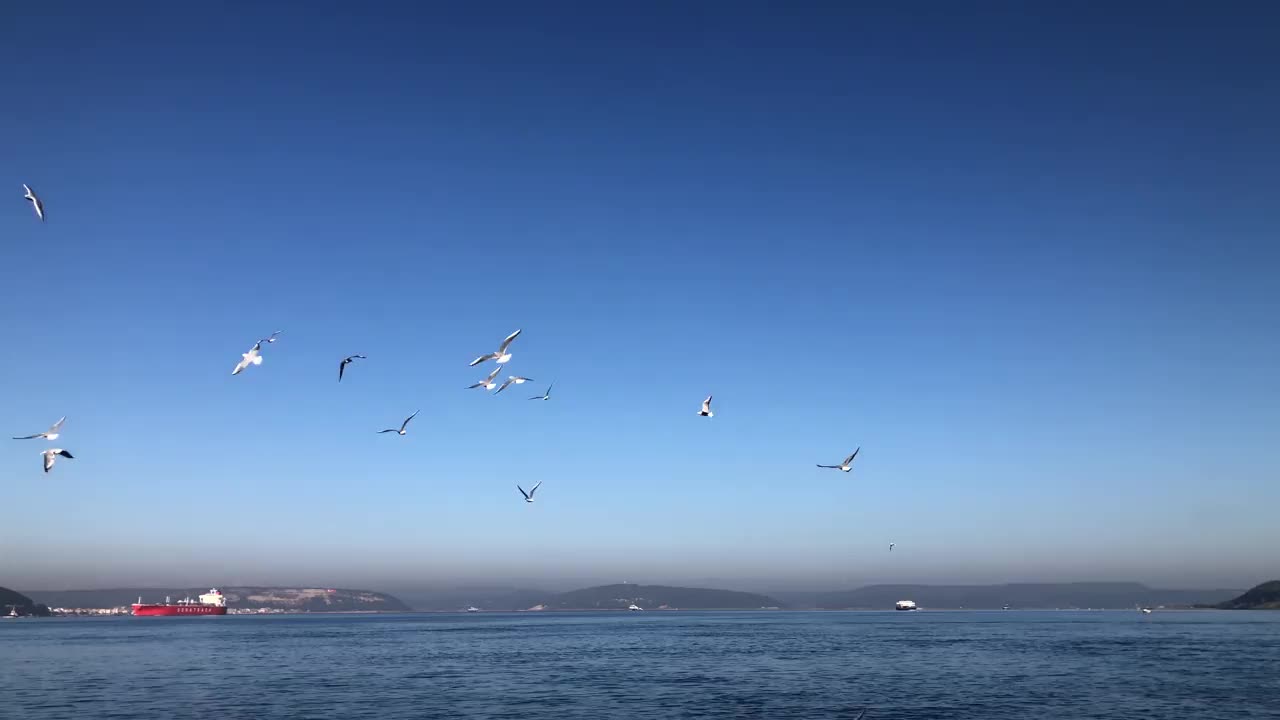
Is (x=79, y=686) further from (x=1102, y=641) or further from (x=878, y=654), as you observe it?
(x=1102, y=641)

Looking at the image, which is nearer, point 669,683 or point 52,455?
point 52,455

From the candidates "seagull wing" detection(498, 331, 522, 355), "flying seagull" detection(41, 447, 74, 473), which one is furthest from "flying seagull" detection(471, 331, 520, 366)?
"flying seagull" detection(41, 447, 74, 473)

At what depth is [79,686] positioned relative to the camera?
64062 mm

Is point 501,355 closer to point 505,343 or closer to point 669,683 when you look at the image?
point 505,343

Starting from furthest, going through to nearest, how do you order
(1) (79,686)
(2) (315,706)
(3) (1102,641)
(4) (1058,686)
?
(3) (1102,641)
(1) (79,686)
(4) (1058,686)
(2) (315,706)

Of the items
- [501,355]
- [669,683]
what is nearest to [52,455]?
[501,355]

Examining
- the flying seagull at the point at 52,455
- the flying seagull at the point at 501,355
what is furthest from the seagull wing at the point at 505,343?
the flying seagull at the point at 52,455

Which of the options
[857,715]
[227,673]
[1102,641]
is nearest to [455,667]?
[227,673]

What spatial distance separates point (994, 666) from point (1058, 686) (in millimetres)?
16741

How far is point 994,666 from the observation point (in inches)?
2906

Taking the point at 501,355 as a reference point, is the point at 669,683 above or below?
below

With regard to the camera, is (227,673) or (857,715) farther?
(227,673)

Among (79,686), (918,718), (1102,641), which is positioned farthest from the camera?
(1102,641)

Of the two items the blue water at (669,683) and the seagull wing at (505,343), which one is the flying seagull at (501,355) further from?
the blue water at (669,683)
